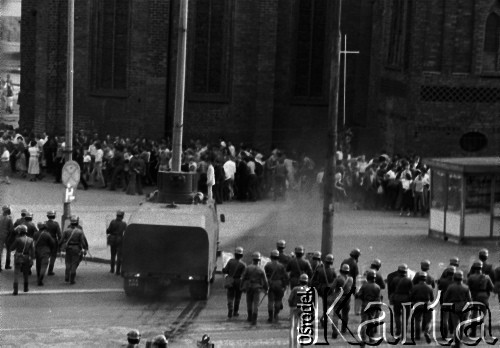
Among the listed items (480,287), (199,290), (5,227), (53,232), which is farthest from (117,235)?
(480,287)

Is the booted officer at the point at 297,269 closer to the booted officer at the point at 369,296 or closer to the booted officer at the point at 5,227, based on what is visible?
the booted officer at the point at 369,296

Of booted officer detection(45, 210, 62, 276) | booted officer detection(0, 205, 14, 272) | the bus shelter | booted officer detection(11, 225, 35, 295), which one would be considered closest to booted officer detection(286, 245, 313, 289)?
booted officer detection(11, 225, 35, 295)

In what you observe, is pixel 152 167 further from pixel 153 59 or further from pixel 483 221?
pixel 483 221

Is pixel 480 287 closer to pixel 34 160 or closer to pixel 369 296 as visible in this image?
pixel 369 296

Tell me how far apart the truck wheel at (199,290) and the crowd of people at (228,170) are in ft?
31.5

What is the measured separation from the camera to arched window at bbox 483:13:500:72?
38031mm

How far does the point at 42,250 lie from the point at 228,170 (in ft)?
35.8

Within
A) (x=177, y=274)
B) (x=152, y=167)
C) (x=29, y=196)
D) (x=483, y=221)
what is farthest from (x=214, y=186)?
(x=177, y=274)

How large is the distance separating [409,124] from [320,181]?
4524 millimetres

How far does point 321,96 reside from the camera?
42594 mm

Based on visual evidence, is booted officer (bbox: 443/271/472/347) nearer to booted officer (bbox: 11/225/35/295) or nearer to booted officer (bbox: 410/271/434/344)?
booted officer (bbox: 410/271/434/344)

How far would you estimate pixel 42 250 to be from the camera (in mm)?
24297

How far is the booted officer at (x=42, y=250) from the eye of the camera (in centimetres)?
2417

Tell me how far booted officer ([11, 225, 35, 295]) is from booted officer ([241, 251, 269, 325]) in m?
4.31
